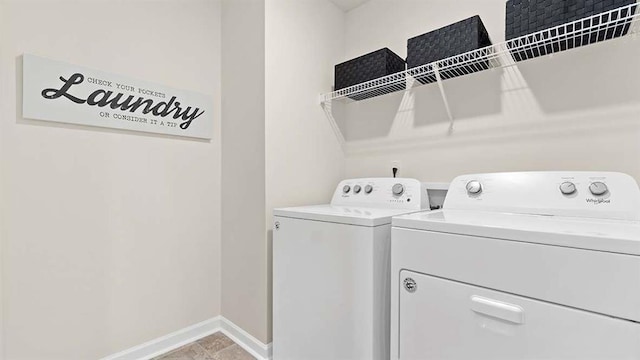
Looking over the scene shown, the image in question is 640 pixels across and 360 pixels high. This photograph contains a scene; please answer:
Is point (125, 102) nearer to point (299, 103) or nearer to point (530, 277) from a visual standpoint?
point (299, 103)

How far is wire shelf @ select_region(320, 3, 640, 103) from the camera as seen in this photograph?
1050 millimetres

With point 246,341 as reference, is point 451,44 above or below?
above

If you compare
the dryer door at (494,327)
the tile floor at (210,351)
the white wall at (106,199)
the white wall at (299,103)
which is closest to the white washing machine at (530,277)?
the dryer door at (494,327)

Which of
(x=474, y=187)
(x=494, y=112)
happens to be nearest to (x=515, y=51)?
(x=494, y=112)

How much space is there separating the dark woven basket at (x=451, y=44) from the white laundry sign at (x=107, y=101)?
1.25 meters

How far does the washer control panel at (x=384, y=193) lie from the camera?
148 cm

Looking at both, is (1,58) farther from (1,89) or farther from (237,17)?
(237,17)

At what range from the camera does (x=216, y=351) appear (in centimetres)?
168

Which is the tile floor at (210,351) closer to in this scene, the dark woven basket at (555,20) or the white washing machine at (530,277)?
the white washing machine at (530,277)

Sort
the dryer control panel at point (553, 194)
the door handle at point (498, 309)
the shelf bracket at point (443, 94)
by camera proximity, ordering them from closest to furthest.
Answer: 1. the door handle at point (498, 309)
2. the dryer control panel at point (553, 194)
3. the shelf bracket at point (443, 94)

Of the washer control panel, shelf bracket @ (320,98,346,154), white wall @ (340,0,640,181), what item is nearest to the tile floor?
the washer control panel

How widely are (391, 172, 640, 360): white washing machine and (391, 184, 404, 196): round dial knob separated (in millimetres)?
431

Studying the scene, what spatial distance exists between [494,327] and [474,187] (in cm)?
63

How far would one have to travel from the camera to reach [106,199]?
1.50 m
